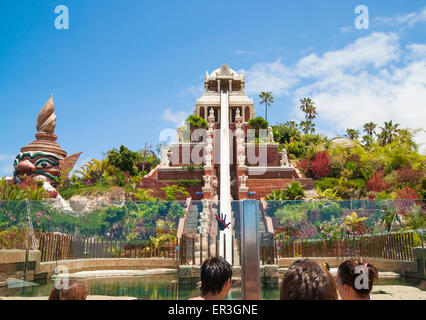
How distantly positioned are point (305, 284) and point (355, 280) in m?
0.66

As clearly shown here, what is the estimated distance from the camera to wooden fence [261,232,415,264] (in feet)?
29.5

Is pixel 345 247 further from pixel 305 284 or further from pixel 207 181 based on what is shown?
pixel 207 181

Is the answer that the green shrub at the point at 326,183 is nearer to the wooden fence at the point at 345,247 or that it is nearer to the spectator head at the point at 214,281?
the wooden fence at the point at 345,247

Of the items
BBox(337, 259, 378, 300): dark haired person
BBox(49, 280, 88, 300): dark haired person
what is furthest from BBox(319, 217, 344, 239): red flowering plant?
BBox(49, 280, 88, 300): dark haired person

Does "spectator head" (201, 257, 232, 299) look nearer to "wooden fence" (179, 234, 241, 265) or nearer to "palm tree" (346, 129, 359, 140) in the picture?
"wooden fence" (179, 234, 241, 265)

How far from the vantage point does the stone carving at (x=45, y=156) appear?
83.4 ft

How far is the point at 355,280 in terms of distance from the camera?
2.39 metres

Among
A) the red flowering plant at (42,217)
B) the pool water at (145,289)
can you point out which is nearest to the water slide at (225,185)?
the pool water at (145,289)

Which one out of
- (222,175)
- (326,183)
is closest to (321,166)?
(326,183)

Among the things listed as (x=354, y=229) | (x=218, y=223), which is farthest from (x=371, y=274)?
(x=354, y=229)

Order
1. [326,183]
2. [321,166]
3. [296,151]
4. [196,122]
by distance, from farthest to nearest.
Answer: [296,151]
[196,122]
[321,166]
[326,183]

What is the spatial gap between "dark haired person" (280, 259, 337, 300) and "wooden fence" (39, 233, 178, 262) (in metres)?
8.78

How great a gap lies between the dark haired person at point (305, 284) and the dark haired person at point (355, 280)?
1.46ft

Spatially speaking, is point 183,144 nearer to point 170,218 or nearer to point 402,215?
point 170,218
